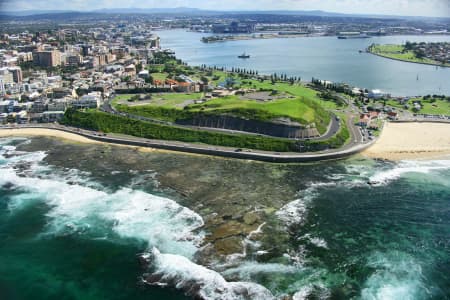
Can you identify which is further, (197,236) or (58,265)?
(197,236)

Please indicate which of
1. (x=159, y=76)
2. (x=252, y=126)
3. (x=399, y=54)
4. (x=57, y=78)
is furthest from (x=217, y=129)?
(x=399, y=54)

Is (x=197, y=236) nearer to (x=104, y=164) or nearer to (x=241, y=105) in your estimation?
(x=104, y=164)

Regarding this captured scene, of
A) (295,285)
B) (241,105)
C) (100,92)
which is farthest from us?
(100,92)

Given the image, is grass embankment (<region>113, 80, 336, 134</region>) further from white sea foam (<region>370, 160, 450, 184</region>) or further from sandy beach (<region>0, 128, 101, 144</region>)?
white sea foam (<region>370, 160, 450, 184</region>)

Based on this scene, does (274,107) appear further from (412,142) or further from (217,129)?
(412,142)

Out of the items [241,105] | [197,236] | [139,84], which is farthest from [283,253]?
[139,84]

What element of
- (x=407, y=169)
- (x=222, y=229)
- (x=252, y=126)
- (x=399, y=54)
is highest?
(x=399, y=54)
